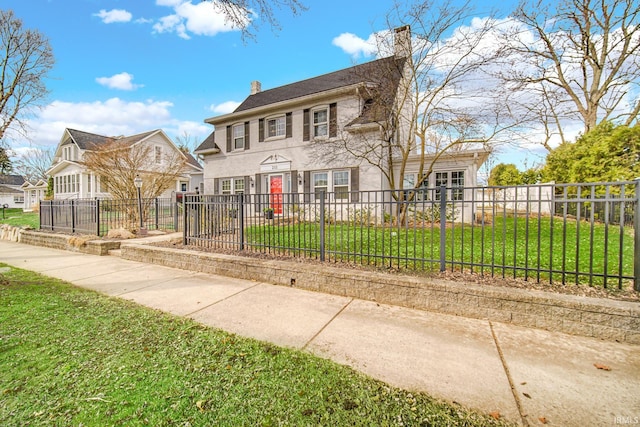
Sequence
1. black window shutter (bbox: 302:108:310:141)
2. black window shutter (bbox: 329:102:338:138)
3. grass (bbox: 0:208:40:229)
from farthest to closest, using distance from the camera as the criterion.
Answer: grass (bbox: 0:208:40:229) < black window shutter (bbox: 302:108:310:141) < black window shutter (bbox: 329:102:338:138)

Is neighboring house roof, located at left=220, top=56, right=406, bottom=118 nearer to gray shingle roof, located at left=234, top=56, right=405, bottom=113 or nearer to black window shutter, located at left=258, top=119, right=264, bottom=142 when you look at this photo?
gray shingle roof, located at left=234, top=56, right=405, bottom=113

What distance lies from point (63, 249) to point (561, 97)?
22.1 metres

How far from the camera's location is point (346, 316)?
10.6 feet

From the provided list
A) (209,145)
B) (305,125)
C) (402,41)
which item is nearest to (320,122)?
(305,125)

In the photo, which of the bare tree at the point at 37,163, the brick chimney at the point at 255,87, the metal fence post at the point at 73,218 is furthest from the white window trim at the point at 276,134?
the bare tree at the point at 37,163

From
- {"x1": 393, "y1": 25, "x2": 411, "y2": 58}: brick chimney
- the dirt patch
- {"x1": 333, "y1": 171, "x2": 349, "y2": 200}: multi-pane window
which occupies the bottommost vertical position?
the dirt patch

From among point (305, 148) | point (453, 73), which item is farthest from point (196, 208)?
point (453, 73)

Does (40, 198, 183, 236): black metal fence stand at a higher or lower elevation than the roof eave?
lower

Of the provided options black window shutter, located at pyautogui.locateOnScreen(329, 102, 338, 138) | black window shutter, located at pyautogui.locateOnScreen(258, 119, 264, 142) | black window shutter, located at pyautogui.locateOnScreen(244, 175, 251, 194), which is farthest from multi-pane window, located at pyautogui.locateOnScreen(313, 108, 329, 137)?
black window shutter, located at pyautogui.locateOnScreen(244, 175, 251, 194)

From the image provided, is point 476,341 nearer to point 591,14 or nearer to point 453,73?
point 453,73

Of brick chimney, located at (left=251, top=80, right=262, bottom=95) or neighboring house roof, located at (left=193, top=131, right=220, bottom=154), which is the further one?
brick chimney, located at (left=251, top=80, right=262, bottom=95)

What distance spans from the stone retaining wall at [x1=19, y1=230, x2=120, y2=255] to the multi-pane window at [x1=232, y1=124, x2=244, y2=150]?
8.47m

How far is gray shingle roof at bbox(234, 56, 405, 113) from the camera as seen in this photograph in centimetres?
952

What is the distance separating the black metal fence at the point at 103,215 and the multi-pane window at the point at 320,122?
6.94 meters
